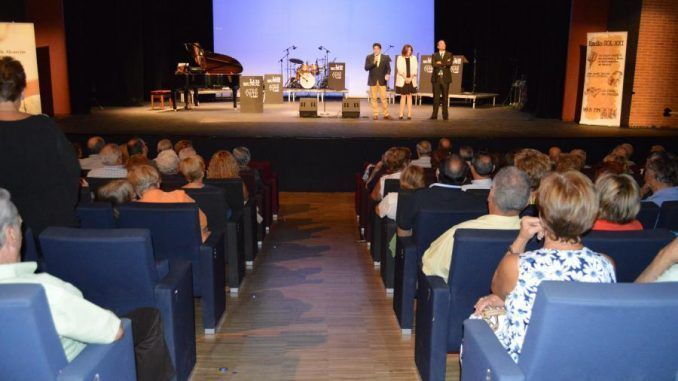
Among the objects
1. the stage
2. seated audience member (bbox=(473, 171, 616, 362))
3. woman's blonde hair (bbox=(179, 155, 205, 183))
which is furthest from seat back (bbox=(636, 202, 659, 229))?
the stage

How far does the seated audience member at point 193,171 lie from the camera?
4.02 m

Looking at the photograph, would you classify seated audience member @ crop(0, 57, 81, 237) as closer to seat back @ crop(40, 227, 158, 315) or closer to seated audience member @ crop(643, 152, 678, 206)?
seat back @ crop(40, 227, 158, 315)

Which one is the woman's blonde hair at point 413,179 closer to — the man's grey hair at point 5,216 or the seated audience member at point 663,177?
the seated audience member at point 663,177

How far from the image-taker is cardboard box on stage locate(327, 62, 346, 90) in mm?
14609

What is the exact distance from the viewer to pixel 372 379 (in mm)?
3055

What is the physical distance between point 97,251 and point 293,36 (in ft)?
44.8

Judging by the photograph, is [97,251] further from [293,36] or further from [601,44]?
[293,36]

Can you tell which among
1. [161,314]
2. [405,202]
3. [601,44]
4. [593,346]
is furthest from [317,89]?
[593,346]

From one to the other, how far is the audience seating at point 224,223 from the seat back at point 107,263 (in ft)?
3.78

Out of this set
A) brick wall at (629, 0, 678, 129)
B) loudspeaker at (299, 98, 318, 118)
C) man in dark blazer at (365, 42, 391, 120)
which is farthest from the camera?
loudspeaker at (299, 98, 318, 118)

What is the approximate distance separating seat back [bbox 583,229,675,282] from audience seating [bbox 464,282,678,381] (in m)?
0.81

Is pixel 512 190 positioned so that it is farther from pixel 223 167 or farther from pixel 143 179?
pixel 223 167

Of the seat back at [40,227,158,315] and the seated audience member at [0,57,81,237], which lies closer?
the seat back at [40,227,158,315]

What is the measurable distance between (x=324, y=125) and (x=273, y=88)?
17.2 ft
